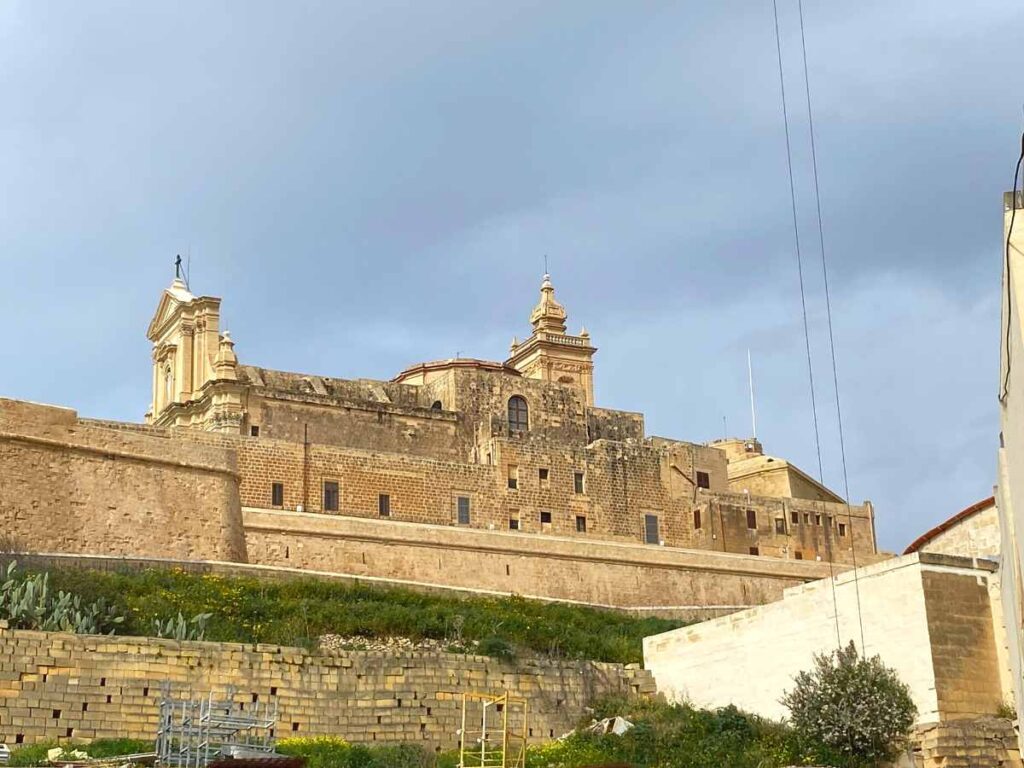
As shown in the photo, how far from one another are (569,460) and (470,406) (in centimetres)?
326

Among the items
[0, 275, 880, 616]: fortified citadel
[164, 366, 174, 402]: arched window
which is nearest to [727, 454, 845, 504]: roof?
[0, 275, 880, 616]: fortified citadel

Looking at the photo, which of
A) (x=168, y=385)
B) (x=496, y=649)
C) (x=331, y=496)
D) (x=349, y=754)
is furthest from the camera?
(x=168, y=385)

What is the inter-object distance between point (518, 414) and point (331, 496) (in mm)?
7635

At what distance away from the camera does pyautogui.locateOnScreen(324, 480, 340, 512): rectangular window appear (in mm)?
41625

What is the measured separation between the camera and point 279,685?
2419cm

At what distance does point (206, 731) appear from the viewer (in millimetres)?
21797

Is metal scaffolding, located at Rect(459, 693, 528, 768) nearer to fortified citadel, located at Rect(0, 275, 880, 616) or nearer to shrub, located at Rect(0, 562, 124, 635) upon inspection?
shrub, located at Rect(0, 562, 124, 635)

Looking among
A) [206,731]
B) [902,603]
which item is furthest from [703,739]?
[206,731]

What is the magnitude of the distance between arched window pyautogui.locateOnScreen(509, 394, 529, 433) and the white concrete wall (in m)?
20.0

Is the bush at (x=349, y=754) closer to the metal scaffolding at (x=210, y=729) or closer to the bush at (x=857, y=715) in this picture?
the metal scaffolding at (x=210, y=729)

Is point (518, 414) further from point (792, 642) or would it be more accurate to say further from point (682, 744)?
point (682, 744)

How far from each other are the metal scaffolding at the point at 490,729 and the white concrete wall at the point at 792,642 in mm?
2949

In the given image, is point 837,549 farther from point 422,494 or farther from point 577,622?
point 577,622

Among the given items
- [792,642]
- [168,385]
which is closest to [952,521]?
[792,642]
